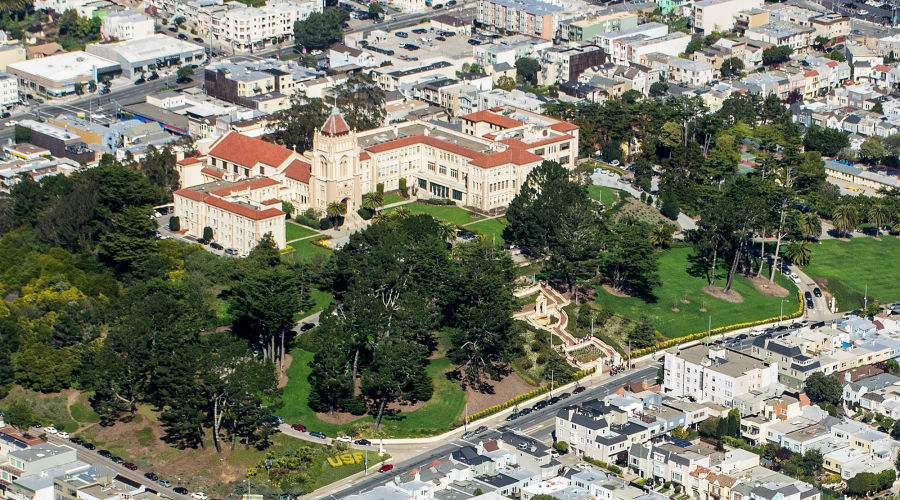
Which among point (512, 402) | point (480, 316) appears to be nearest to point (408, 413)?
point (512, 402)

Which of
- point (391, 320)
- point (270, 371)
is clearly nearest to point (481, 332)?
point (391, 320)

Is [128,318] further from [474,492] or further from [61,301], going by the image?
[474,492]

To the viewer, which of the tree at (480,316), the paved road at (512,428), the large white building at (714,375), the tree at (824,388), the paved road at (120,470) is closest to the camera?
the paved road at (120,470)

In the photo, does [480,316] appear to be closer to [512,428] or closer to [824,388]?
[512,428]

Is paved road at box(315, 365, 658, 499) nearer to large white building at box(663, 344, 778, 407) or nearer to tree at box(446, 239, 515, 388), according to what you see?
large white building at box(663, 344, 778, 407)

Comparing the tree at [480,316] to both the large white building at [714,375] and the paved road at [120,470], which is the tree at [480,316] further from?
the paved road at [120,470]

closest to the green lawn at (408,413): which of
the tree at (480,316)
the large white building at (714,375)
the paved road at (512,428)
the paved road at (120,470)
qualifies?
the tree at (480,316)
